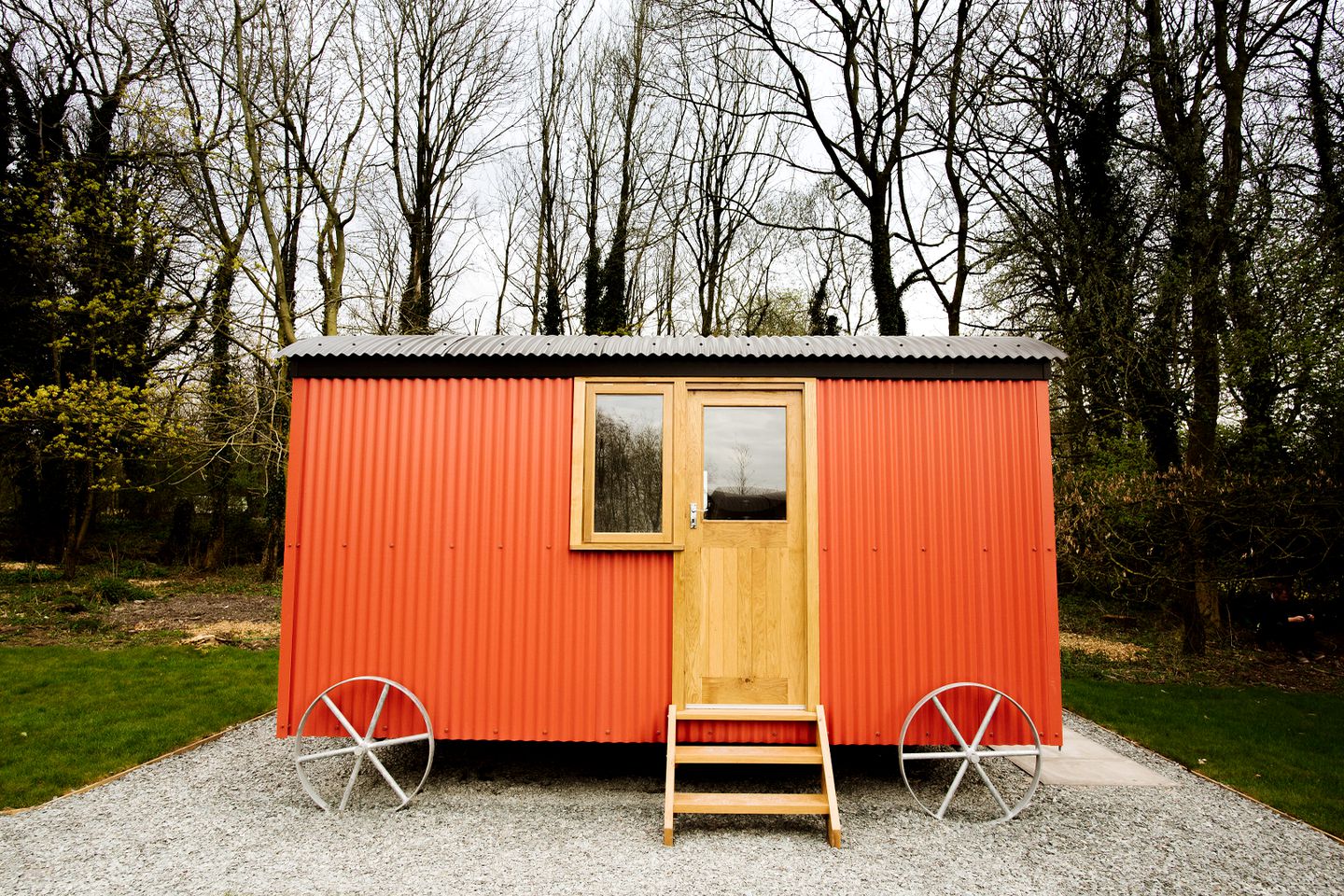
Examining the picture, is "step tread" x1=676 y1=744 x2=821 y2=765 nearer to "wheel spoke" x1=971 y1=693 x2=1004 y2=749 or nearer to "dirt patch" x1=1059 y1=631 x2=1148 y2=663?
"wheel spoke" x1=971 y1=693 x2=1004 y2=749

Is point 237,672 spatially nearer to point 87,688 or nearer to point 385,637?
point 87,688

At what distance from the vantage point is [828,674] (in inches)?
169

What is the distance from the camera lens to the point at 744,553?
4.41m

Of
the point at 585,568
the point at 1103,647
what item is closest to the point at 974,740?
the point at 585,568

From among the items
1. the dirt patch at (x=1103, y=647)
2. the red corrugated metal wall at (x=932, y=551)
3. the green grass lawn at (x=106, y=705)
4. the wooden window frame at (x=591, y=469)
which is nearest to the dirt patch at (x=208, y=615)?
the green grass lawn at (x=106, y=705)

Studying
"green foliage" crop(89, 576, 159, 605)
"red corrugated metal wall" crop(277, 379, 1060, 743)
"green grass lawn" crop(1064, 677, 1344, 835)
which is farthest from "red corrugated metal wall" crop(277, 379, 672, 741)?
"green foliage" crop(89, 576, 159, 605)

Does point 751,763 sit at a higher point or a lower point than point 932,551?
lower

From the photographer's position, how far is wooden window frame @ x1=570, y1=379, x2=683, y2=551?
4.36 m

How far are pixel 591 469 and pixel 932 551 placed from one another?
220cm

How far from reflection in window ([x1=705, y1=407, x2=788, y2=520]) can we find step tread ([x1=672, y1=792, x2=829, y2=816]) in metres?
1.60

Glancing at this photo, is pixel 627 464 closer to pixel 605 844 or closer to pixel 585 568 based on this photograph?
pixel 585 568

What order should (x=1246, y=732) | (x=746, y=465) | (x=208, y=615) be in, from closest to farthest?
(x=746, y=465) < (x=1246, y=732) < (x=208, y=615)

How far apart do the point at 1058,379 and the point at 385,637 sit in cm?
852

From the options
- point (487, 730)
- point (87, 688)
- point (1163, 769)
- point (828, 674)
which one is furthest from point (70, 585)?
point (1163, 769)
